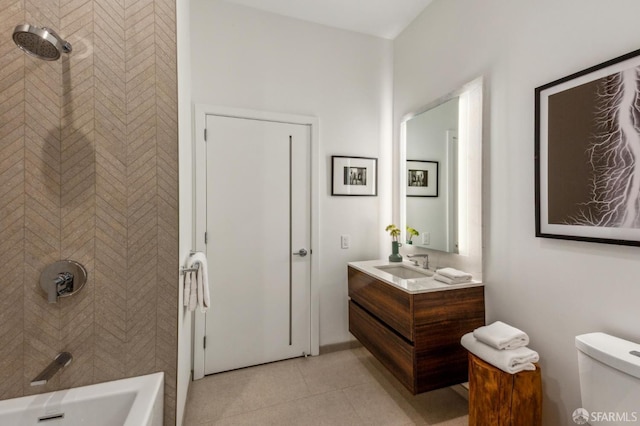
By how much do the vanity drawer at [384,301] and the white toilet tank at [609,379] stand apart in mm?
761

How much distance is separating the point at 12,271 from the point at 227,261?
1303 millimetres

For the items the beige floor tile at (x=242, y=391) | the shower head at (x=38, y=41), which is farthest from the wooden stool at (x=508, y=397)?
the shower head at (x=38, y=41)

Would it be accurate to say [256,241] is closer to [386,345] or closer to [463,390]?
[386,345]

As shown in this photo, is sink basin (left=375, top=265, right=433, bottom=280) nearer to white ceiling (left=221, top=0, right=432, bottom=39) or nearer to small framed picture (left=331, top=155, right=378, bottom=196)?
small framed picture (left=331, top=155, right=378, bottom=196)

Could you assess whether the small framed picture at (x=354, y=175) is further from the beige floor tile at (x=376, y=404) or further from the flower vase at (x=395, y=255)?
the beige floor tile at (x=376, y=404)

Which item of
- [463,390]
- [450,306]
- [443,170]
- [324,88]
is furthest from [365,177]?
[463,390]

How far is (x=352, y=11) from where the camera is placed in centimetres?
242

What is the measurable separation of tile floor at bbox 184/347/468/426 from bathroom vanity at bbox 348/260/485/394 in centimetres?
28

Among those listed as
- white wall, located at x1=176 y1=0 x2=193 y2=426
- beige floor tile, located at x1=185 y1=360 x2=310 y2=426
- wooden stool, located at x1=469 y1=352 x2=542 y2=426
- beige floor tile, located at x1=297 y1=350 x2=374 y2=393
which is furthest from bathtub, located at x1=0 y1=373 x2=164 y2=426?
wooden stool, located at x1=469 y1=352 x2=542 y2=426

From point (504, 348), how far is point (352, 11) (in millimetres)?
2712

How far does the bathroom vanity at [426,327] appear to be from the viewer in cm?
168

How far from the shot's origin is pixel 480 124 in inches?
72.5

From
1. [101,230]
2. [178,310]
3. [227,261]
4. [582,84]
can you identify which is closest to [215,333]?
[227,261]

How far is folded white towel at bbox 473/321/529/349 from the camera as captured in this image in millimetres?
1418
